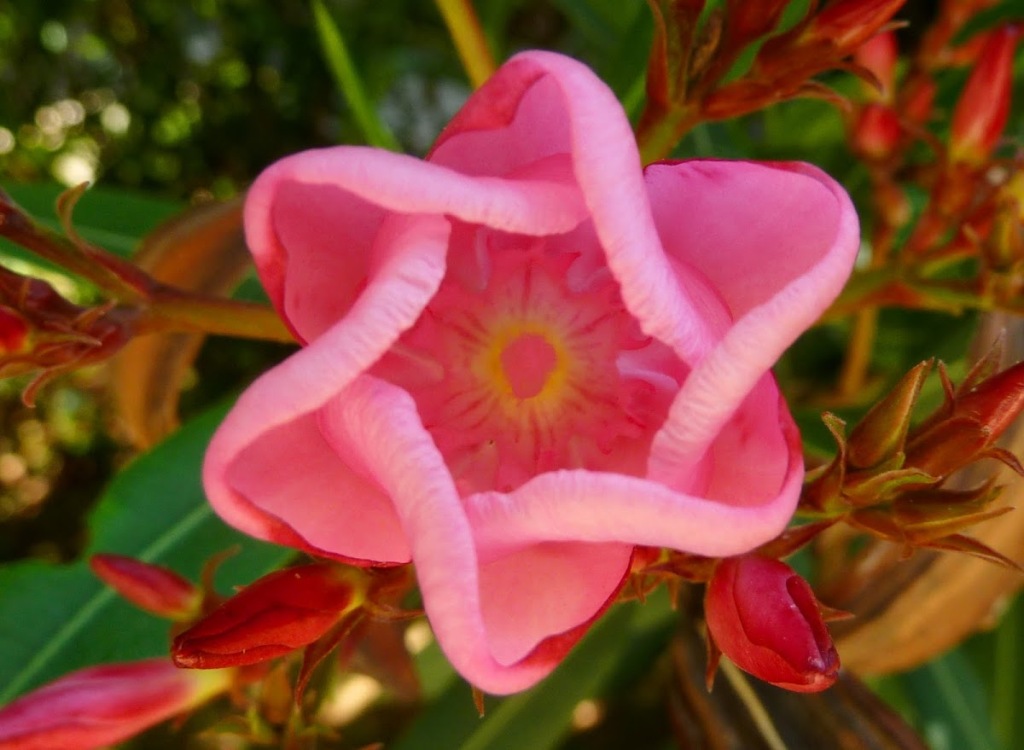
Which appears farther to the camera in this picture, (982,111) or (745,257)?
(982,111)

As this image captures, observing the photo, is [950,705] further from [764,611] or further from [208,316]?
[208,316]

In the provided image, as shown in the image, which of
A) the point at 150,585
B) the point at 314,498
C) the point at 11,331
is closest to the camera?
the point at 314,498

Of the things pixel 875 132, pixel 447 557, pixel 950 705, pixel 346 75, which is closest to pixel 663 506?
pixel 447 557

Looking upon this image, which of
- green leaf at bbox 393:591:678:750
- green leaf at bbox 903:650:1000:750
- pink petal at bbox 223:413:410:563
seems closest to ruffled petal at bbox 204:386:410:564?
pink petal at bbox 223:413:410:563

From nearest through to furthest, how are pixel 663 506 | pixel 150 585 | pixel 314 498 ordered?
pixel 663 506 → pixel 314 498 → pixel 150 585

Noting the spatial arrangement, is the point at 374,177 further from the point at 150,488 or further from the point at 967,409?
the point at 150,488

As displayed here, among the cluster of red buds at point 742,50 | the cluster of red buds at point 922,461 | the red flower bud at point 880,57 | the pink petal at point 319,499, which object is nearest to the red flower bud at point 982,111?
the red flower bud at point 880,57

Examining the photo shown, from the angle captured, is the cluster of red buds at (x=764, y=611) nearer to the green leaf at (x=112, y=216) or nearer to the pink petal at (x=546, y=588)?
the pink petal at (x=546, y=588)
